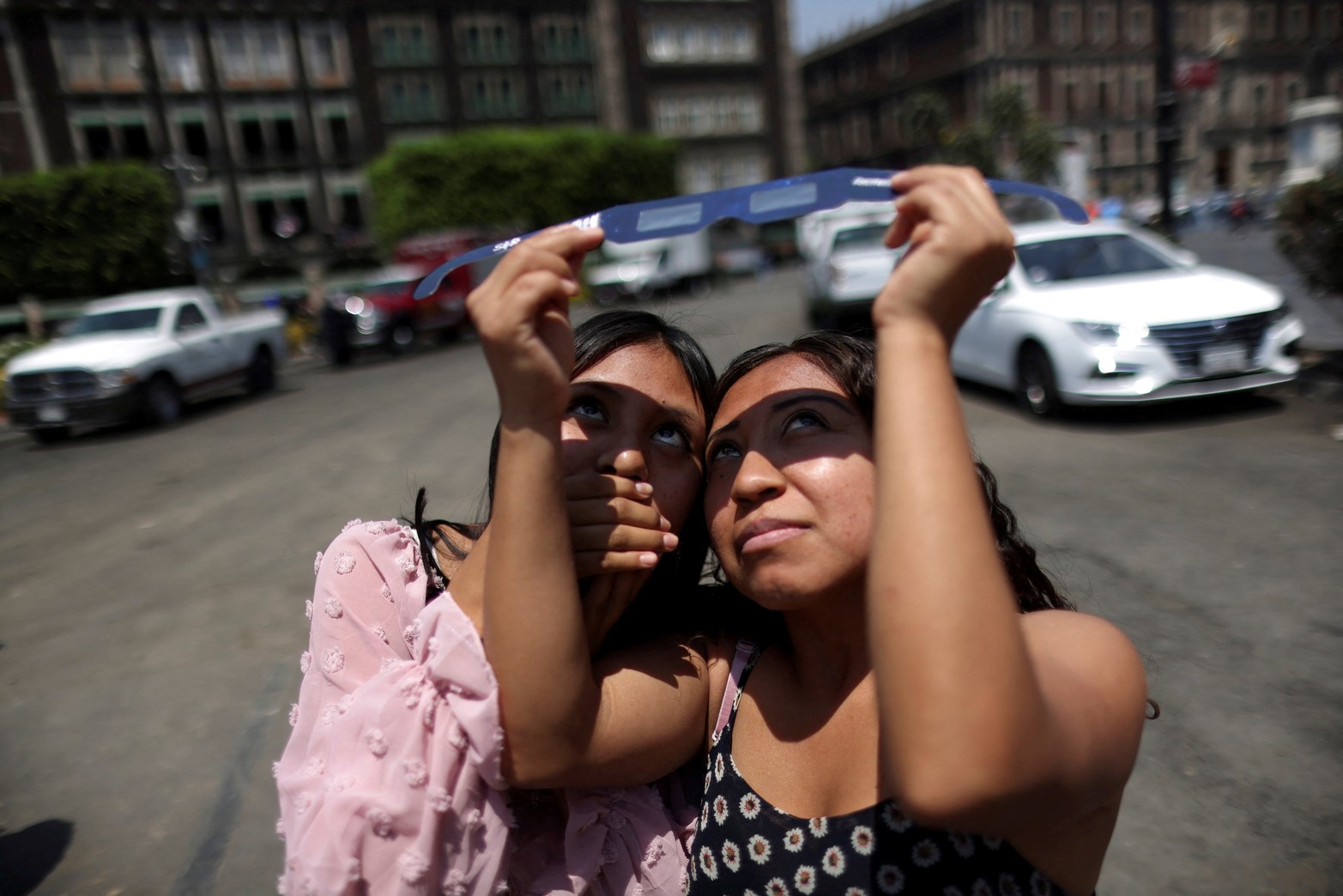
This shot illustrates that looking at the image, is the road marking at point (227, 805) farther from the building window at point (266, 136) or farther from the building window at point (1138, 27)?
Result: the building window at point (1138, 27)

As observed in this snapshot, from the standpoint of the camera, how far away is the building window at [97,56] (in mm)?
40750

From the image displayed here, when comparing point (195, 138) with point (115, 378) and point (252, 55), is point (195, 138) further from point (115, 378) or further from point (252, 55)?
point (115, 378)

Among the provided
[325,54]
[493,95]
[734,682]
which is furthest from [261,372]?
[493,95]

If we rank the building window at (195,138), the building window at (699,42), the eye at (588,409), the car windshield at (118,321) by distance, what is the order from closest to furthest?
the eye at (588,409), the car windshield at (118,321), the building window at (195,138), the building window at (699,42)

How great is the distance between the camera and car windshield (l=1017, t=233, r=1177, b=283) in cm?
877

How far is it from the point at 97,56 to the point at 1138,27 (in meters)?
58.2

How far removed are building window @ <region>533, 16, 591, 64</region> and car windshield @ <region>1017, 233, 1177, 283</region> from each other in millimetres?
46988

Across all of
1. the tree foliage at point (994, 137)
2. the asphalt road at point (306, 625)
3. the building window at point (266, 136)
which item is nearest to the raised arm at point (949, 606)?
the asphalt road at point (306, 625)

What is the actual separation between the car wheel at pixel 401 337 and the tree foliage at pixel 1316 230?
17.0 m

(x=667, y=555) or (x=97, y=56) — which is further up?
(x=97, y=56)

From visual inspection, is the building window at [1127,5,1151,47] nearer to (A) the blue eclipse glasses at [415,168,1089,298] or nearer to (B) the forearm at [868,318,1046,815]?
(A) the blue eclipse glasses at [415,168,1089,298]

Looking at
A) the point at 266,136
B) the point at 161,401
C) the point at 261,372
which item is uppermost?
the point at 266,136

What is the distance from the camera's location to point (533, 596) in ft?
3.90

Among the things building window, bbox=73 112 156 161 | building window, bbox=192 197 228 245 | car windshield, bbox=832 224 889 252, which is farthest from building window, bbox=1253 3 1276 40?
building window, bbox=73 112 156 161
